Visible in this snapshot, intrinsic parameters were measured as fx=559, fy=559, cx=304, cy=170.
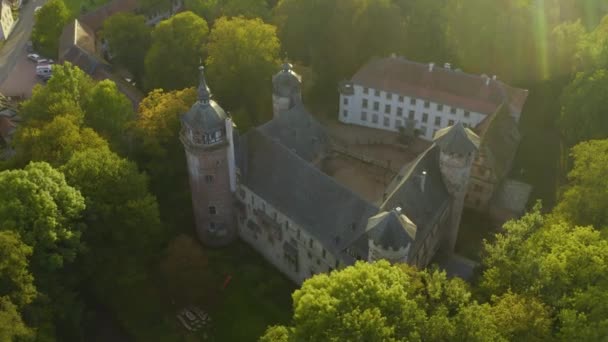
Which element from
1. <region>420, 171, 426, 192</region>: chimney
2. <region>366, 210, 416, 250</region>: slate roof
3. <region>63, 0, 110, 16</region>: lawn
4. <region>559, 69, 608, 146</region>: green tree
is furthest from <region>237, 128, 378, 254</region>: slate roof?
<region>63, 0, 110, 16</region>: lawn

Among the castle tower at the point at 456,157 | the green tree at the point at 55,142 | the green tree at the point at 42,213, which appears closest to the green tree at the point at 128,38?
the green tree at the point at 55,142

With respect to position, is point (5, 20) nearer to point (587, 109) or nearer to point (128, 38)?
point (128, 38)

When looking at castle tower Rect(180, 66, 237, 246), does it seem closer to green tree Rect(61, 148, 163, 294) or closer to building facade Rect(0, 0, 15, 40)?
green tree Rect(61, 148, 163, 294)

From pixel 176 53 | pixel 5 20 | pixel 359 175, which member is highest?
pixel 176 53

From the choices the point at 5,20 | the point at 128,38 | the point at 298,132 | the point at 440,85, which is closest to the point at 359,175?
the point at 298,132

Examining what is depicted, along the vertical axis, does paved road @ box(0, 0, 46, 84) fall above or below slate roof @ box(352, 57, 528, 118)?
below

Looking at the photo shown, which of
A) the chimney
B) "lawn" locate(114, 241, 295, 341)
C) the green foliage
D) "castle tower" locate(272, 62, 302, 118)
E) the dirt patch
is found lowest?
"lawn" locate(114, 241, 295, 341)

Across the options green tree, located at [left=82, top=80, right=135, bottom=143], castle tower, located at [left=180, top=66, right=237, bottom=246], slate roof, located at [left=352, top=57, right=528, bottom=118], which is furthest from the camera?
Answer: slate roof, located at [left=352, top=57, right=528, bottom=118]
